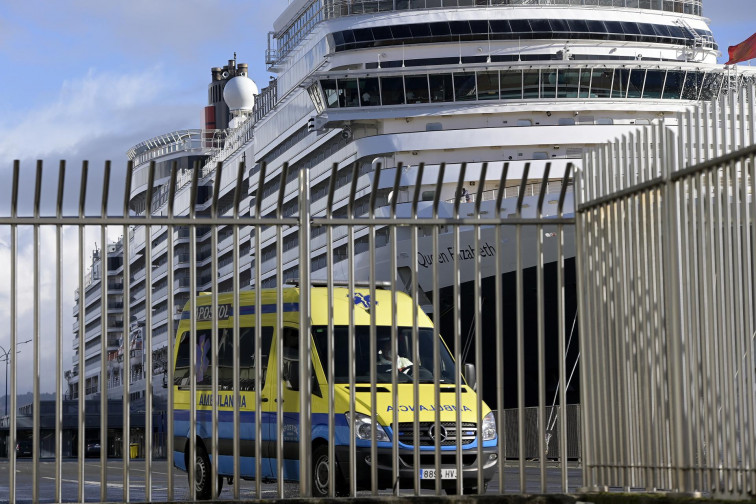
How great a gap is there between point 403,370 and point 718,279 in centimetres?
444

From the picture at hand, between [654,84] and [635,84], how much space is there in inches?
20.1

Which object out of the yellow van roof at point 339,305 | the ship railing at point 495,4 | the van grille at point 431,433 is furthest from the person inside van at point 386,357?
the ship railing at point 495,4

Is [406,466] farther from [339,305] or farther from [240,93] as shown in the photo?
[240,93]

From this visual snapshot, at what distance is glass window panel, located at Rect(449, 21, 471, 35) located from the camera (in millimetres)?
38000

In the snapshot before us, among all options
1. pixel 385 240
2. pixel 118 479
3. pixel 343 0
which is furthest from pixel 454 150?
pixel 118 479

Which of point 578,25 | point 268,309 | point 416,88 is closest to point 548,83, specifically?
point 578,25

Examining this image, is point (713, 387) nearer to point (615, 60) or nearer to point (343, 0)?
point (615, 60)

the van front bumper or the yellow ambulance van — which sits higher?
the yellow ambulance van

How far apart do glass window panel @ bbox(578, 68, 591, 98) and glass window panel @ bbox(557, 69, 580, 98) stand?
0.36ft

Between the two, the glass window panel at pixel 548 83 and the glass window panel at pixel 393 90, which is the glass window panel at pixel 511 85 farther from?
the glass window panel at pixel 393 90

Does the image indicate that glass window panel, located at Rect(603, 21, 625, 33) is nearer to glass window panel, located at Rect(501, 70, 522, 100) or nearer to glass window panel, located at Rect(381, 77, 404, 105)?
glass window panel, located at Rect(501, 70, 522, 100)

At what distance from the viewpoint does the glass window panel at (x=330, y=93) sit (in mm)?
37375


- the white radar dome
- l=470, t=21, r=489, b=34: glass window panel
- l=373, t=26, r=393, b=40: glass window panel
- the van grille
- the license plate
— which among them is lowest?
A: the license plate

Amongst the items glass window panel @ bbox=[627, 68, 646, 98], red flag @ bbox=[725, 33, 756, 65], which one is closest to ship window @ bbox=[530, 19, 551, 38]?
glass window panel @ bbox=[627, 68, 646, 98]
